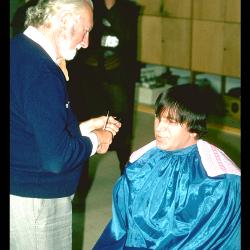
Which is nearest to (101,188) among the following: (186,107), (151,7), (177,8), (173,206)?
(173,206)

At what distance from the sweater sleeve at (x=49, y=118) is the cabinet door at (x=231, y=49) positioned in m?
3.06

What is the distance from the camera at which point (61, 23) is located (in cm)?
142

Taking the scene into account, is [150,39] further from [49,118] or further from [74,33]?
[49,118]

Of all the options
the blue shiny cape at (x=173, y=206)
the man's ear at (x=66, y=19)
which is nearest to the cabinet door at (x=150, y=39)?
the blue shiny cape at (x=173, y=206)

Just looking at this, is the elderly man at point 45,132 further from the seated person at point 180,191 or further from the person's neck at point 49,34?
the seated person at point 180,191

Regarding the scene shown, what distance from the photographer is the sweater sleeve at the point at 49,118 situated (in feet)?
4.18

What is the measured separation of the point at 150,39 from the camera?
4.84 m

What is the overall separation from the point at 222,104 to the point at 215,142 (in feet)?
2.40

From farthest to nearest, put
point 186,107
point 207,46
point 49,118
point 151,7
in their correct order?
point 151,7 < point 207,46 < point 186,107 < point 49,118

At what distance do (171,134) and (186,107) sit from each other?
117mm

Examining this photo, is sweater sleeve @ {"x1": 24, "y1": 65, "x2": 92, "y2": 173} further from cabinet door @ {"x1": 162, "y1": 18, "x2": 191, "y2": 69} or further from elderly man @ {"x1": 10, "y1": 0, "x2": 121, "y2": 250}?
cabinet door @ {"x1": 162, "y1": 18, "x2": 191, "y2": 69}

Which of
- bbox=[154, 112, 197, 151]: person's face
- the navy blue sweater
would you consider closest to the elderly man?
the navy blue sweater

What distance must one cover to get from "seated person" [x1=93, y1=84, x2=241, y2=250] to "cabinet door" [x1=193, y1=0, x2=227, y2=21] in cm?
266
